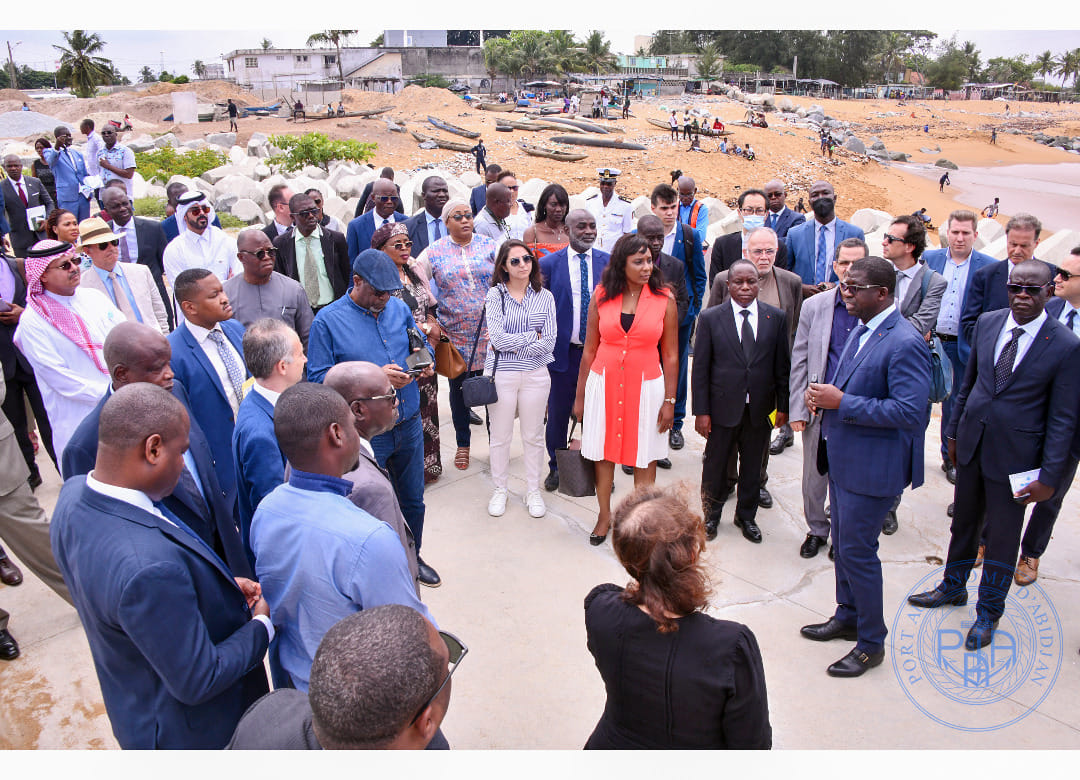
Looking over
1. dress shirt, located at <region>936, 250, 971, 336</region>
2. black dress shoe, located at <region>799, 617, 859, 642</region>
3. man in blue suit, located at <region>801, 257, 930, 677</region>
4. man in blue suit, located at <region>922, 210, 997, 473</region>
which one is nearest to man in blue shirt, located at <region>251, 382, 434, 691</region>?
man in blue suit, located at <region>801, 257, 930, 677</region>

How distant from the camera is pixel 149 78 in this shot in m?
78.3

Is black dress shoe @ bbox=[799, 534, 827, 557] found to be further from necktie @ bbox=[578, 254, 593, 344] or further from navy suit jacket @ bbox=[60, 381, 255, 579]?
navy suit jacket @ bbox=[60, 381, 255, 579]

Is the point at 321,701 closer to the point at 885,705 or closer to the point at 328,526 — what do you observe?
the point at 328,526

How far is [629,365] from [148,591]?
3127mm

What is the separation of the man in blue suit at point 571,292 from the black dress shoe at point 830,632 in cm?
220

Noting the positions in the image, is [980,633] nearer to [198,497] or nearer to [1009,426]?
[1009,426]

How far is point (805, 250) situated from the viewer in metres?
6.30

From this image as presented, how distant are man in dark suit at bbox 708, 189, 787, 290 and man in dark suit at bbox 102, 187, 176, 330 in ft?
16.5

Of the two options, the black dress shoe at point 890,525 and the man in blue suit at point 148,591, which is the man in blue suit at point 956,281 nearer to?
the black dress shoe at point 890,525

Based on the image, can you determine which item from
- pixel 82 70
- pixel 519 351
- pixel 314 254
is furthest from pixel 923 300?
pixel 82 70

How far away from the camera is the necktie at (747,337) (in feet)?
14.7

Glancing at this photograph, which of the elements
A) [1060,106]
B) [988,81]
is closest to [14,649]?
[1060,106]

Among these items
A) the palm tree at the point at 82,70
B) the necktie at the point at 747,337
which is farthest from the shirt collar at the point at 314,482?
the palm tree at the point at 82,70

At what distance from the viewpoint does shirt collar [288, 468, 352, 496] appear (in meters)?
2.16
